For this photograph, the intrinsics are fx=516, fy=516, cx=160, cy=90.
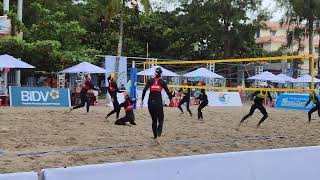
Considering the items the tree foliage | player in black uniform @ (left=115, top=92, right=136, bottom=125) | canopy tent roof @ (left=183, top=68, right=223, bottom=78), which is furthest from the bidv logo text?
canopy tent roof @ (left=183, top=68, right=223, bottom=78)

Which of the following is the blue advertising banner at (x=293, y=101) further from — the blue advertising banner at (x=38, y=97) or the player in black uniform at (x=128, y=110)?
the player in black uniform at (x=128, y=110)

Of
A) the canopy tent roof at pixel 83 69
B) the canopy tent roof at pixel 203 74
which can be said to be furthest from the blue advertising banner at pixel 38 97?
the canopy tent roof at pixel 203 74

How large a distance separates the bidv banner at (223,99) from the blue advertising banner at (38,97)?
27.7ft

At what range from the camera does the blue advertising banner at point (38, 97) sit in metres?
21.4

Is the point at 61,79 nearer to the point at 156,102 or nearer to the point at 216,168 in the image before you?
the point at 156,102

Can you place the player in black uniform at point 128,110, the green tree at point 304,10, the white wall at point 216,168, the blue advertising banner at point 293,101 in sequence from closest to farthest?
1. the white wall at point 216,168
2. the player in black uniform at point 128,110
3. the blue advertising banner at point 293,101
4. the green tree at point 304,10

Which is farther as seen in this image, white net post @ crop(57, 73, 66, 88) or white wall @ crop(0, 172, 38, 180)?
white net post @ crop(57, 73, 66, 88)

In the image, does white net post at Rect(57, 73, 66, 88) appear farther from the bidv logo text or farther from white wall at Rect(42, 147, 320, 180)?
white wall at Rect(42, 147, 320, 180)

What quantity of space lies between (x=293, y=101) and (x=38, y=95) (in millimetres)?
13281

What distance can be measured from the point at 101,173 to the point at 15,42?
20374 mm

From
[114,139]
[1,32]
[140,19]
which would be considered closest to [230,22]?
[140,19]

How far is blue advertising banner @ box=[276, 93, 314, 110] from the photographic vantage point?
26219 millimetres

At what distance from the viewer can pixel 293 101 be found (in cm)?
2714

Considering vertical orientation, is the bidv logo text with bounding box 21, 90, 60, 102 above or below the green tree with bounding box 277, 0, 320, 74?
below
